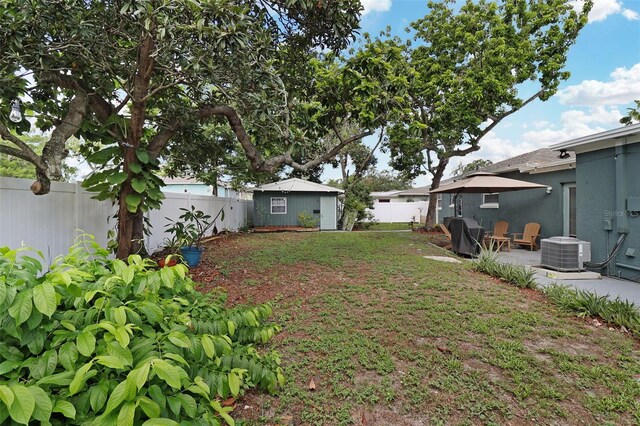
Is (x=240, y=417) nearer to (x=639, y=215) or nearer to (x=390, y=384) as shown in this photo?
(x=390, y=384)

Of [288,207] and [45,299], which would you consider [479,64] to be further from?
[45,299]

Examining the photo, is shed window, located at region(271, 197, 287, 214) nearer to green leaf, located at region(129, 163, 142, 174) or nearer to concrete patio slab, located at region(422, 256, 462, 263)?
concrete patio slab, located at region(422, 256, 462, 263)

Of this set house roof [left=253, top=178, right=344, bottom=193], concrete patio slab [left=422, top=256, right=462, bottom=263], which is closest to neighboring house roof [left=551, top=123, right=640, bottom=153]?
concrete patio slab [left=422, top=256, right=462, bottom=263]

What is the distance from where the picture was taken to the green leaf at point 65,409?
3.49ft

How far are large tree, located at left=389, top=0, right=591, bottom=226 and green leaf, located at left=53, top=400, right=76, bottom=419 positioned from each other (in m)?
11.9

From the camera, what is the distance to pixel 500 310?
13.8 feet

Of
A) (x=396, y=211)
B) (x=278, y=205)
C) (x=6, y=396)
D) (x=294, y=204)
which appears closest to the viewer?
(x=6, y=396)

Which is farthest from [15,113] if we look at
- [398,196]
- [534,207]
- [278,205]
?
[398,196]

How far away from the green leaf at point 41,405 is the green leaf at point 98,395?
0.39 feet

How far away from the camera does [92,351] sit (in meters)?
1.21

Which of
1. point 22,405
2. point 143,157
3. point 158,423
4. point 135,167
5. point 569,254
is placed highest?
point 143,157

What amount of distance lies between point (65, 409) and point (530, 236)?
11.8m

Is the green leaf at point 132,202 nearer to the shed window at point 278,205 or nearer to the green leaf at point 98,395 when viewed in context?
the green leaf at point 98,395

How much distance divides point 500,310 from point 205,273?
4.81 m
